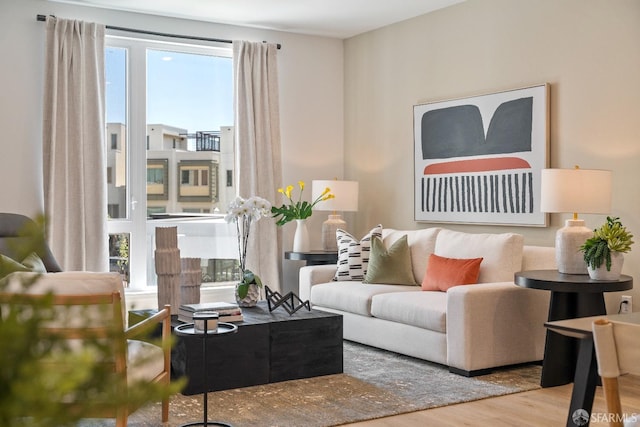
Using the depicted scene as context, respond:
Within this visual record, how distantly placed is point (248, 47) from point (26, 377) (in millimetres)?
6729

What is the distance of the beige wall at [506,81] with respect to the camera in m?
4.87

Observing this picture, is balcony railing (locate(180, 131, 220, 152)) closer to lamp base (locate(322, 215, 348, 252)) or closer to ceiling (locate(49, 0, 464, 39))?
ceiling (locate(49, 0, 464, 39))

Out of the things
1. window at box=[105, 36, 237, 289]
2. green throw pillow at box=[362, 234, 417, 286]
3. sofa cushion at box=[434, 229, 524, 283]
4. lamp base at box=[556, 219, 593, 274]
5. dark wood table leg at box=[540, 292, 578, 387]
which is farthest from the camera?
window at box=[105, 36, 237, 289]

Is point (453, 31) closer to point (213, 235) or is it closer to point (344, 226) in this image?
point (344, 226)

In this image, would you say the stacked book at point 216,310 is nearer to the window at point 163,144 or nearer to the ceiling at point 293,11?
the window at point 163,144

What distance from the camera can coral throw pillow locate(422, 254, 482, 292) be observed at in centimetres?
519

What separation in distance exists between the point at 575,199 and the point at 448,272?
113cm

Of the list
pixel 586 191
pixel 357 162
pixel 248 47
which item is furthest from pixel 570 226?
pixel 248 47

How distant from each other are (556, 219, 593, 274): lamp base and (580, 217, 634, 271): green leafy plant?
16cm

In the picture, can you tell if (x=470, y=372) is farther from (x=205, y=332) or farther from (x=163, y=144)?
(x=163, y=144)

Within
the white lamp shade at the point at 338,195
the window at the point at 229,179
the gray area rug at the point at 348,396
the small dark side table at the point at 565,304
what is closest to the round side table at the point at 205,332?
the gray area rug at the point at 348,396

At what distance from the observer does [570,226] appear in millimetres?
4625

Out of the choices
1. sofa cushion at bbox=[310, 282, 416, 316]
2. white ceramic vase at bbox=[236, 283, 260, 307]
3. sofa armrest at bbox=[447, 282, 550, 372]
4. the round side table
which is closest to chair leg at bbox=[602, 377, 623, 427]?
the round side table

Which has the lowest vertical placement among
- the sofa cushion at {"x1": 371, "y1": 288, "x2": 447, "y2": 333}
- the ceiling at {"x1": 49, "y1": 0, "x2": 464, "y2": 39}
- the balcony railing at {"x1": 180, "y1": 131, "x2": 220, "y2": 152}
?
the sofa cushion at {"x1": 371, "y1": 288, "x2": 447, "y2": 333}
